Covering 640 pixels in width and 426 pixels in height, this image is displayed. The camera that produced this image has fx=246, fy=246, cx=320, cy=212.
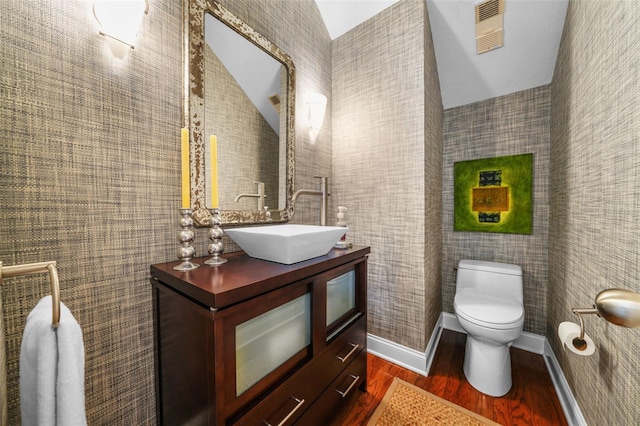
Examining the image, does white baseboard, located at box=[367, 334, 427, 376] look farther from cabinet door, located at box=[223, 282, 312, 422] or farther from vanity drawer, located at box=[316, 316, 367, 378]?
cabinet door, located at box=[223, 282, 312, 422]

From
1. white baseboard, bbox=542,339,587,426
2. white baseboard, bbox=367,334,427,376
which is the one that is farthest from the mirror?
white baseboard, bbox=542,339,587,426

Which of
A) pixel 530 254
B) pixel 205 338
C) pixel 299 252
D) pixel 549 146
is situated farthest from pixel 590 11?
pixel 205 338

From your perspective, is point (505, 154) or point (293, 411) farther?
point (505, 154)

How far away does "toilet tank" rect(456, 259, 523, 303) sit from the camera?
1815 millimetres

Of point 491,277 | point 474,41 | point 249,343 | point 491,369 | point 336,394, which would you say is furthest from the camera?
point 491,277

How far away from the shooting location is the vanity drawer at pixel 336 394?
1058 millimetres

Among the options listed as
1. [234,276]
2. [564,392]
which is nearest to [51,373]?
[234,276]

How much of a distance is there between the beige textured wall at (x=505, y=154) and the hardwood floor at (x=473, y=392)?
0.42 meters

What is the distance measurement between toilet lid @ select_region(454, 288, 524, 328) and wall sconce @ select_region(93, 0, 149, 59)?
2125mm

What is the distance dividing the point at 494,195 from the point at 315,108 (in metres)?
1.64

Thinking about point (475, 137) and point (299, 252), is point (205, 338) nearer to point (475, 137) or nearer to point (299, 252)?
point (299, 252)

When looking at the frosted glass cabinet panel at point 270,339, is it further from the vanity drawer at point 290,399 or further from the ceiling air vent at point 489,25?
the ceiling air vent at point 489,25

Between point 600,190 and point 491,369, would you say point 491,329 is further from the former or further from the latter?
point 600,190

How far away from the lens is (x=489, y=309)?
1552 mm
